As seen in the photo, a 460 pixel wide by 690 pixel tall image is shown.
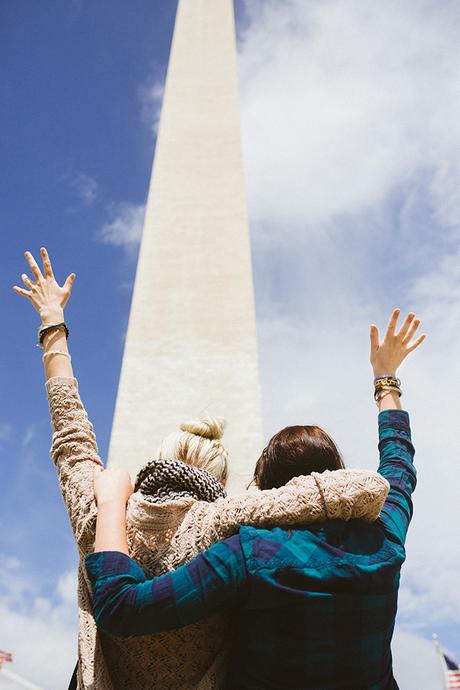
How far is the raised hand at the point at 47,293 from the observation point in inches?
67.4

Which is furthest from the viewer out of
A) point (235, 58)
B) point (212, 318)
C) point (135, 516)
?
point (235, 58)

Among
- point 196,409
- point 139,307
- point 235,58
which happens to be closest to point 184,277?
point 139,307

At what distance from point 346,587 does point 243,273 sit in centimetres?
368

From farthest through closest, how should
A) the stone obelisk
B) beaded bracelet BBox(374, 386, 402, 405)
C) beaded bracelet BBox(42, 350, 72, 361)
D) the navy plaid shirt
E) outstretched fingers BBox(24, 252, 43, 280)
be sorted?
the stone obelisk, outstretched fingers BBox(24, 252, 43, 280), beaded bracelet BBox(374, 386, 402, 405), beaded bracelet BBox(42, 350, 72, 361), the navy plaid shirt

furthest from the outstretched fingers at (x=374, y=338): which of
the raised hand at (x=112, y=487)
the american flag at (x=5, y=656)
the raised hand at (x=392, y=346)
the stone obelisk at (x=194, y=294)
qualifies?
the american flag at (x=5, y=656)

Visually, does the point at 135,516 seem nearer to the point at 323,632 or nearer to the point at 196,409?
the point at 323,632

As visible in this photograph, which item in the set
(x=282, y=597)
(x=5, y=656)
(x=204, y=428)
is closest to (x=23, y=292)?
(x=204, y=428)

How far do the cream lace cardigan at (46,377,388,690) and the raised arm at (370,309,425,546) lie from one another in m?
0.17

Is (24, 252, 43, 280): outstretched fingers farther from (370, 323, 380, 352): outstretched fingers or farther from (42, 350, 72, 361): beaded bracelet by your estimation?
(370, 323, 380, 352): outstretched fingers

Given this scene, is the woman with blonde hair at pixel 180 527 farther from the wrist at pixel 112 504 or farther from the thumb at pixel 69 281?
the thumb at pixel 69 281

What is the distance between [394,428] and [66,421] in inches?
31.6

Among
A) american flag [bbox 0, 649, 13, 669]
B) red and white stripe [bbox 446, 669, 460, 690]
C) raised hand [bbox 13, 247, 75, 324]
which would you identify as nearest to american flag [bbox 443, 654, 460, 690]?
red and white stripe [bbox 446, 669, 460, 690]

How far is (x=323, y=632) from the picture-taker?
3.60 ft

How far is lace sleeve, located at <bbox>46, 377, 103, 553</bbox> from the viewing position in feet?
4.15
